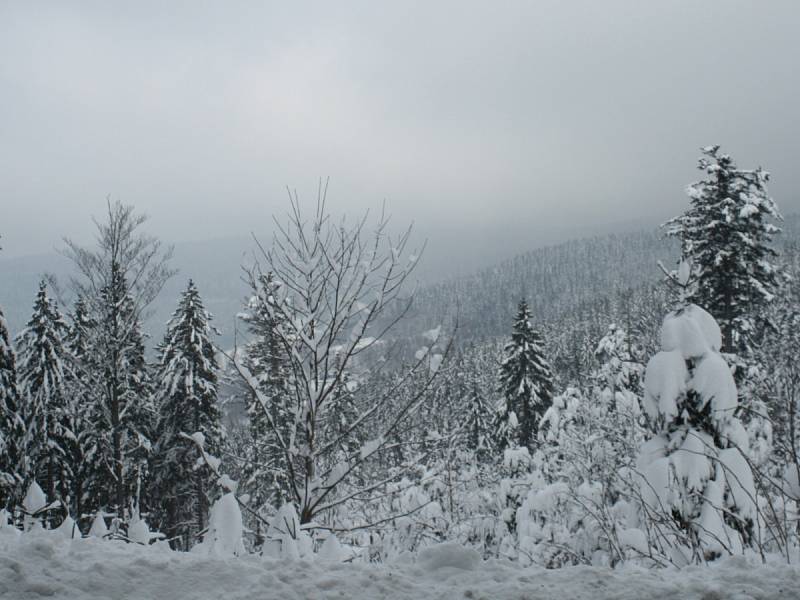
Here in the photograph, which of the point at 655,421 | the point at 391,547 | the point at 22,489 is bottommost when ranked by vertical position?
the point at 22,489

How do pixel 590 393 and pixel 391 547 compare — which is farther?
pixel 590 393

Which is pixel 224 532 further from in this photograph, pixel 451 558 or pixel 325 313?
pixel 325 313

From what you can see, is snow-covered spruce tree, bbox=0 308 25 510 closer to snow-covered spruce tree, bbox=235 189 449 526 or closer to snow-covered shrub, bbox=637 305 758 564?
snow-covered spruce tree, bbox=235 189 449 526

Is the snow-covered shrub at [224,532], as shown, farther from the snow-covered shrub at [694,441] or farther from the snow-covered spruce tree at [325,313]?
the snow-covered shrub at [694,441]

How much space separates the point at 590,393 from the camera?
10.7 meters

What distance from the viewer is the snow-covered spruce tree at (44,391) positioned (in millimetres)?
18297

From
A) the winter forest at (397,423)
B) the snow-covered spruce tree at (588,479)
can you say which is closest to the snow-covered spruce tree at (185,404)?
the winter forest at (397,423)

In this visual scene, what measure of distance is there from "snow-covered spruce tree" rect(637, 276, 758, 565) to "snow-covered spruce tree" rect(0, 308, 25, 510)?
17551 mm

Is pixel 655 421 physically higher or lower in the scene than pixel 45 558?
higher

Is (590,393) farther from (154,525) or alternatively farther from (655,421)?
(154,525)

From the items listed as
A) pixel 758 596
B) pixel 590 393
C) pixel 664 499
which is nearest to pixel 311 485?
pixel 664 499

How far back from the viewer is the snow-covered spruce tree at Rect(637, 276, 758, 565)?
3.86 m

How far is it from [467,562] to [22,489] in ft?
64.2

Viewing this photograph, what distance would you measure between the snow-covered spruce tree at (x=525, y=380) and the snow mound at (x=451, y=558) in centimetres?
2605
